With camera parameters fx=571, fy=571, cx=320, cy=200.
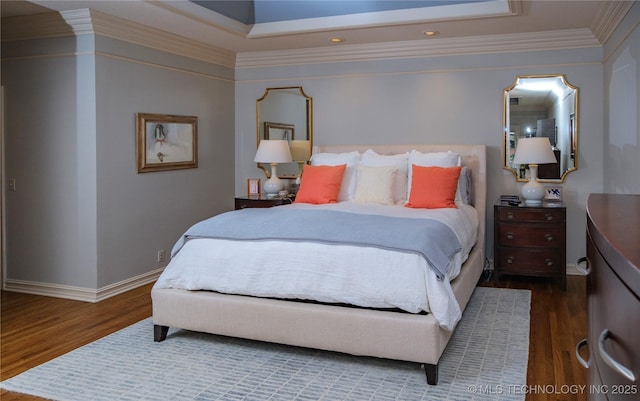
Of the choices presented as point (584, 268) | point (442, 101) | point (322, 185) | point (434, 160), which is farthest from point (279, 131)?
point (584, 268)

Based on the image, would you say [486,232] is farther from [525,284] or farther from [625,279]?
[625,279]

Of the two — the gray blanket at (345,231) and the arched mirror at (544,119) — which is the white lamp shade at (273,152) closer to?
the gray blanket at (345,231)

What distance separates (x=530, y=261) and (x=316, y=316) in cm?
260

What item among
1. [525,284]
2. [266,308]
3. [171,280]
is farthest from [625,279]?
[525,284]

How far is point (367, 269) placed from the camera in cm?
311

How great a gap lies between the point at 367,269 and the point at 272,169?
3027 millimetres

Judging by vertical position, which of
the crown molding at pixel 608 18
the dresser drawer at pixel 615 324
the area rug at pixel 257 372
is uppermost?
the crown molding at pixel 608 18

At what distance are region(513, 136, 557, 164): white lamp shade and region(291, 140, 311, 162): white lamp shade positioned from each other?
2.18 m

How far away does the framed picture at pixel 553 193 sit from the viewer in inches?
208

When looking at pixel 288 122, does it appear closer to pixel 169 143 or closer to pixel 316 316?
pixel 169 143

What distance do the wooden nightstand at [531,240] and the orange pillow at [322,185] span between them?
142 cm

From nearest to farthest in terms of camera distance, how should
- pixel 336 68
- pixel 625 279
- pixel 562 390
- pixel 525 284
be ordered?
pixel 625 279 → pixel 562 390 → pixel 525 284 → pixel 336 68

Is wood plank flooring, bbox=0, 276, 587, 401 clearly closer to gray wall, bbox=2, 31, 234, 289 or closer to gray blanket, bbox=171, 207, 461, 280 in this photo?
gray wall, bbox=2, 31, 234, 289

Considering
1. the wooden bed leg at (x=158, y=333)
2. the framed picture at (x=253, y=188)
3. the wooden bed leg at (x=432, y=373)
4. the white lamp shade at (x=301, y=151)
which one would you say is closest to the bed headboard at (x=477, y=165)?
the white lamp shade at (x=301, y=151)
